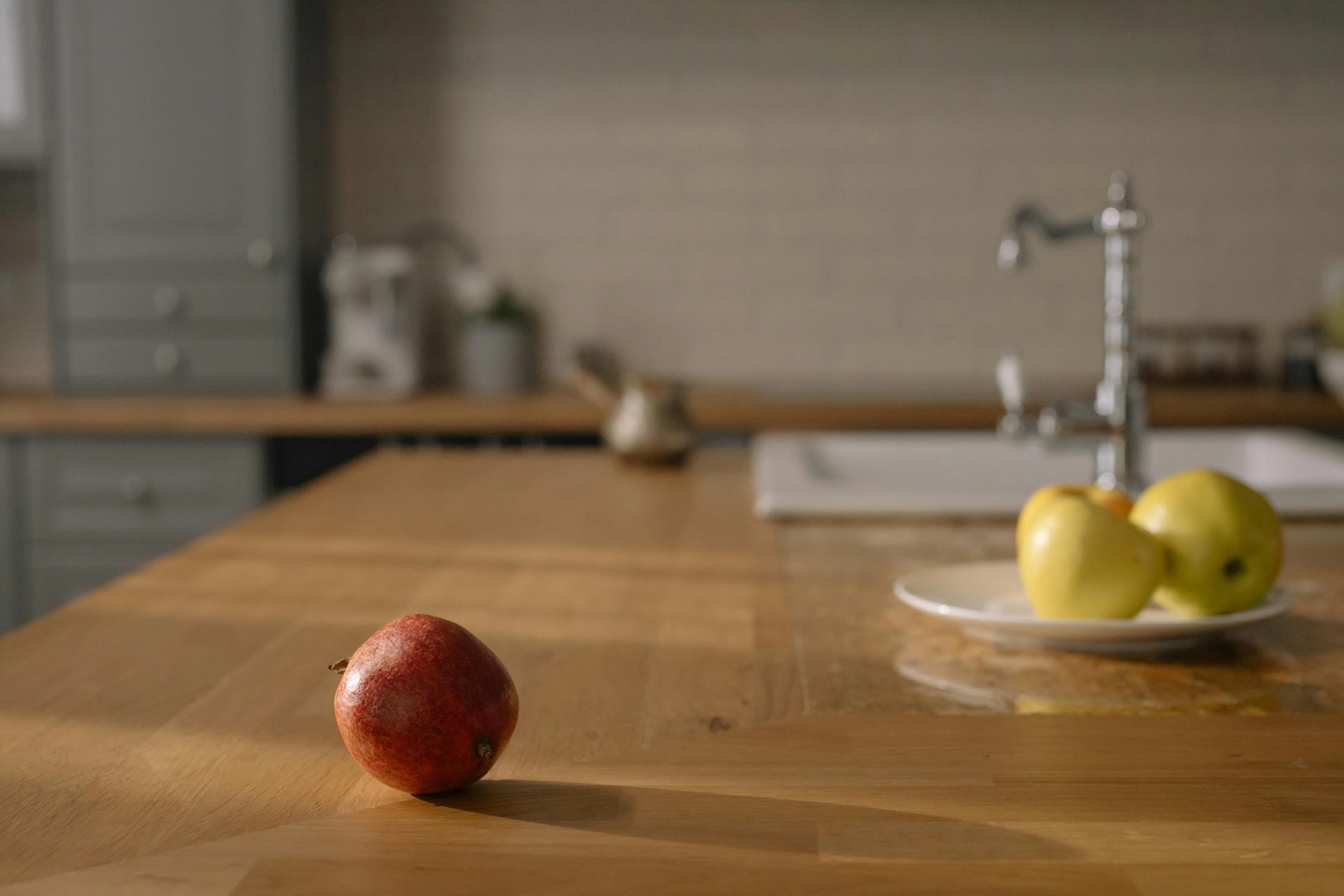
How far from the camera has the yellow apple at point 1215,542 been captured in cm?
94

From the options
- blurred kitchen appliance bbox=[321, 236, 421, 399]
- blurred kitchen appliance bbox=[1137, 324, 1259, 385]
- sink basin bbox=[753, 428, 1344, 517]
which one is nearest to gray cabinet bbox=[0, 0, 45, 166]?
blurred kitchen appliance bbox=[321, 236, 421, 399]

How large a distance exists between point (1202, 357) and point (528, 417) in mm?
1654

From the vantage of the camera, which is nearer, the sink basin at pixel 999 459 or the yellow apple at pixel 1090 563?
the yellow apple at pixel 1090 563

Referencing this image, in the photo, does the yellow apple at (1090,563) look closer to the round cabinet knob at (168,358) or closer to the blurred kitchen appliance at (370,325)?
the blurred kitchen appliance at (370,325)

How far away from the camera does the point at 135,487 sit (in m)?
2.92

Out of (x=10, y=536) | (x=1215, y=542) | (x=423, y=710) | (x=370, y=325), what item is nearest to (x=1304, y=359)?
(x=370, y=325)

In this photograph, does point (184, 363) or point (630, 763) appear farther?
point (184, 363)

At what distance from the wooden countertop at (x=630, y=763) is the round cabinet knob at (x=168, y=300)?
208 centimetres

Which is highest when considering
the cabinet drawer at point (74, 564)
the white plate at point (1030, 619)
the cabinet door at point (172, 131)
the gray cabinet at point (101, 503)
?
the cabinet door at point (172, 131)

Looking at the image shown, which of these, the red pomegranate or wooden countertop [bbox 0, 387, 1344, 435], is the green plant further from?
the red pomegranate

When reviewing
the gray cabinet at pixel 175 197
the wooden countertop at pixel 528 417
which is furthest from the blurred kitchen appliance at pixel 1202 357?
the gray cabinet at pixel 175 197

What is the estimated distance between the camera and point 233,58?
306 cm

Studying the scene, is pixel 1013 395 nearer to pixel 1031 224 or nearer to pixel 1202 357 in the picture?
pixel 1031 224

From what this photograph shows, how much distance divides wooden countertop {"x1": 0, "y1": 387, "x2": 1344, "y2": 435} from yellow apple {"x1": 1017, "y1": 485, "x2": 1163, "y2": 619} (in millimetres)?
1944
